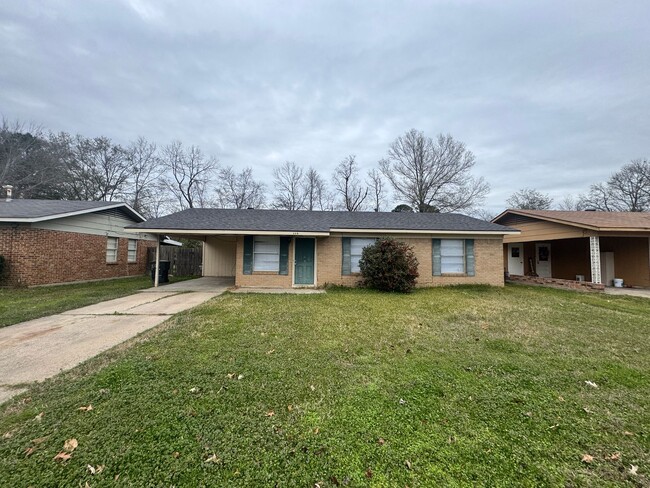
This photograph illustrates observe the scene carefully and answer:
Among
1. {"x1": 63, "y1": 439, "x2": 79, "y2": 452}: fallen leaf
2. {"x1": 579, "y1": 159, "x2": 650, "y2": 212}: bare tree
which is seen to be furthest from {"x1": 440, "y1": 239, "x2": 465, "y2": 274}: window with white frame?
{"x1": 579, "y1": 159, "x2": 650, "y2": 212}: bare tree

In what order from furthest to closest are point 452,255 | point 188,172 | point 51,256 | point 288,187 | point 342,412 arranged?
1. point 288,187
2. point 188,172
3. point 452,255
4. point 51,256
5. point 342,412

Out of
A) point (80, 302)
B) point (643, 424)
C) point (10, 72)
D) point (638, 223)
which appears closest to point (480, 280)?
point (638, 223)

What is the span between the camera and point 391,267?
10266 millimetres

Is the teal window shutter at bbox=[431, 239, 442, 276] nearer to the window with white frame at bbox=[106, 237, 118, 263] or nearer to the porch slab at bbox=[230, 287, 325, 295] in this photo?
the porch slab at bbox=[230, 287, 325, 295]

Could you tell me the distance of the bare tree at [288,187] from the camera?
29281 mm

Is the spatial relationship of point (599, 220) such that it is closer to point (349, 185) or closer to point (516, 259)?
point (516, 259)

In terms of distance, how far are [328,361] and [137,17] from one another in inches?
577

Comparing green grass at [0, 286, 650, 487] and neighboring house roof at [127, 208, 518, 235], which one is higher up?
neighboring house roof at [127, 208, 518, 235]

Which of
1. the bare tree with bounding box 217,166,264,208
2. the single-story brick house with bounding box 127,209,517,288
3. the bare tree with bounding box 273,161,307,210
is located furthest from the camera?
the bare tree with bounding box 273,161,307,210

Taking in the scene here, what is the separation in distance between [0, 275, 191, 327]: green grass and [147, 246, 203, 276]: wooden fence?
618cm

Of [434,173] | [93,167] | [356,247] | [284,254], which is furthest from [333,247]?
[93,167]

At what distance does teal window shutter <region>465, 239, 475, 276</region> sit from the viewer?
39.0 feet

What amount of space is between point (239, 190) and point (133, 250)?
1563cm

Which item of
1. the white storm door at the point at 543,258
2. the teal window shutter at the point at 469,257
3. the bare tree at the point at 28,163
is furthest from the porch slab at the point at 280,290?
the bare tree at the point at 28,163
